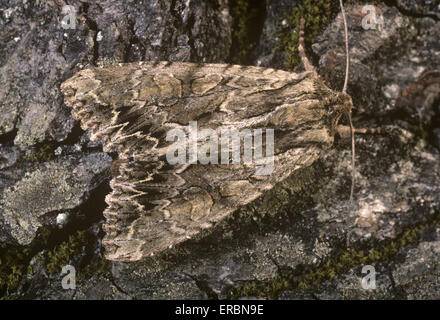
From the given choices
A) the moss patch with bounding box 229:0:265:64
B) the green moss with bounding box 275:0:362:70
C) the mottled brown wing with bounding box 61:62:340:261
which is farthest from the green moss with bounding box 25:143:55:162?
the green moss with bounding box 275:0:362:70

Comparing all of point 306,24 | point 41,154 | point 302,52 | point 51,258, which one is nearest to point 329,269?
point 302,52

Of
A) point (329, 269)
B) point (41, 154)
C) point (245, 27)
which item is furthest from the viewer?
point (245, 27)

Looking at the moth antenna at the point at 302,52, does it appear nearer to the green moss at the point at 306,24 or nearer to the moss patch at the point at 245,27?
the green moss at the point at 306,24

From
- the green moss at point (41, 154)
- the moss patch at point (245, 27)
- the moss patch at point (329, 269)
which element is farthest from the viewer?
the moss patch at point (245, 27)

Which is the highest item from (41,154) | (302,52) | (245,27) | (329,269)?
(245,27)

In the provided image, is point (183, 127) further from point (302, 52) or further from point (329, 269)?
point (329, 269)

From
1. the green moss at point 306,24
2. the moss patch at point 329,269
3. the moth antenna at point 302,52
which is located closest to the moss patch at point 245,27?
the green moss at point 306,24
